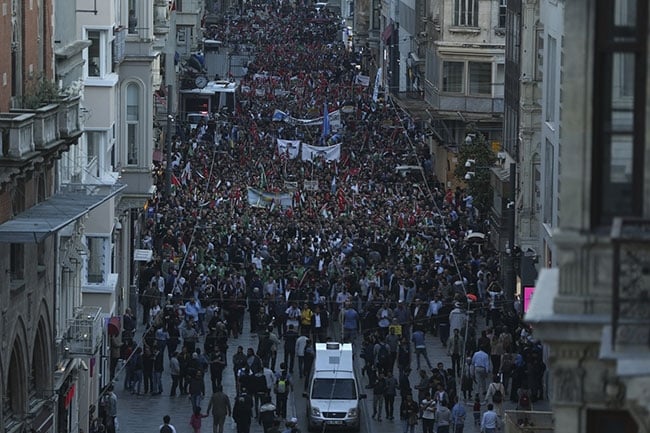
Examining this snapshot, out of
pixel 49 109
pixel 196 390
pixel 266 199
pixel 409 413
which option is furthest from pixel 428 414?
pixel 266 199

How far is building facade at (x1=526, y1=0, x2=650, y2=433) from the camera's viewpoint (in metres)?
12.8

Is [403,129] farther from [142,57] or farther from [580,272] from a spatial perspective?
[580,272]

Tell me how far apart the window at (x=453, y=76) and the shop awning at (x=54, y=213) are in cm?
4335

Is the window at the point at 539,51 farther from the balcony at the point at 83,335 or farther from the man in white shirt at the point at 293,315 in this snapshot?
the balcony at the point at 83,335

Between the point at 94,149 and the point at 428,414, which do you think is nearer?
the point at 428,414

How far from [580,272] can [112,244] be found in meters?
34.7

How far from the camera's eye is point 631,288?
40.6 feet

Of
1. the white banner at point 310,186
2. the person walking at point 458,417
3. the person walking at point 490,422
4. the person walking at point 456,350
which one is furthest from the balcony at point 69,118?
the white banner at point 310,186

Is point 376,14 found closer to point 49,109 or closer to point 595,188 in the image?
point 49,109

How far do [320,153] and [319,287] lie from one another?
28564 millimetres

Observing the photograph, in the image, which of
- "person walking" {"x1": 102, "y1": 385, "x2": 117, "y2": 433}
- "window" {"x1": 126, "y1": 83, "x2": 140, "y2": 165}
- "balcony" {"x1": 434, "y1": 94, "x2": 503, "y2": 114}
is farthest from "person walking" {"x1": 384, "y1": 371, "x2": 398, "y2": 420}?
"balcony" {"x1": 434, "y1": 94, "x2": 503, "y2": 114}

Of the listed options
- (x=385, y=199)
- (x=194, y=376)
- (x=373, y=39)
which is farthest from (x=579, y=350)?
(x=373, y=39)

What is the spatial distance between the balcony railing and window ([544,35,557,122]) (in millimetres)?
35503

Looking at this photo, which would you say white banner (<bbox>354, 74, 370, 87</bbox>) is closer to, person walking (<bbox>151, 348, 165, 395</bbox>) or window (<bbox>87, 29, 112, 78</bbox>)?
window (<bbox>87, 29, 112, 78</bbox>)
